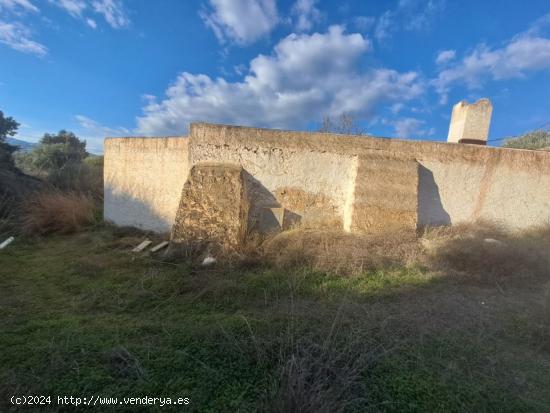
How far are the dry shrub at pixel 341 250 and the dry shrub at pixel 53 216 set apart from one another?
6056mm

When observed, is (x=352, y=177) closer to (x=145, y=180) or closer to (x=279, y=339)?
(x=279, y=339)

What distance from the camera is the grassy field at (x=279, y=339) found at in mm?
2068

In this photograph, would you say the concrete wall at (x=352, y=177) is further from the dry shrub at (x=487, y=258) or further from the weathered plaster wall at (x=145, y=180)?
the dry shrub at (x=487, y=258)

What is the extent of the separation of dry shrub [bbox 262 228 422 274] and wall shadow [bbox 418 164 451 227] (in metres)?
1.12

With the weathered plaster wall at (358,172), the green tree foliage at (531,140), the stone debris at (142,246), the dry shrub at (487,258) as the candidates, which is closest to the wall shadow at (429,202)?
the weathered plaster wall at (358,172)

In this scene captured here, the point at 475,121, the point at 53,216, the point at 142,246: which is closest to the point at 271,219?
the point at 142,246

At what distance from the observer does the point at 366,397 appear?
2039mm

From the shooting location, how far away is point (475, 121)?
7.50m

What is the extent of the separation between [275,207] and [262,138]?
1.60m

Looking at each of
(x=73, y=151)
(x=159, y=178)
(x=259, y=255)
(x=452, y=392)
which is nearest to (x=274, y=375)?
(x=452, y=392)

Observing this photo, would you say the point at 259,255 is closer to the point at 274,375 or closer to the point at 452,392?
the point at 274,375

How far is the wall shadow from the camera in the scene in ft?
21.4

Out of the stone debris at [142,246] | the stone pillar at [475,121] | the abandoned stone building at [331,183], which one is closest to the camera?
the abandoned stone building at [331,183]

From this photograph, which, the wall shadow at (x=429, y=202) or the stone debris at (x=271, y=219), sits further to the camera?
the wall shadow at (x=429, y=202)
